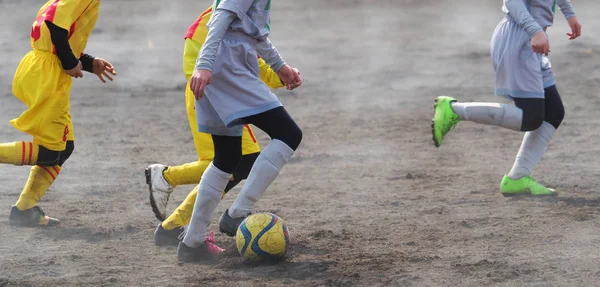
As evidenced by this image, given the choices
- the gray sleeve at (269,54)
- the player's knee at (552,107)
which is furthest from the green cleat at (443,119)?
→ the gray sleeve at (269,54)

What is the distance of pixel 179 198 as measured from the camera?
702 cm

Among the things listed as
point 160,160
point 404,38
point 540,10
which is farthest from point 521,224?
point 404,38

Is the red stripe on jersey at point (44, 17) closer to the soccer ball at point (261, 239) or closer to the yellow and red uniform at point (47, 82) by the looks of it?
the yellow and red uniform at point (47, 82)

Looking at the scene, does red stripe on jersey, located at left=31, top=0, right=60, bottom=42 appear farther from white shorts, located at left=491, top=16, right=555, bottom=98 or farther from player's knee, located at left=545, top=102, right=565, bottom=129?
player's knee, located at left=545, top=102, right=565, bottom=129

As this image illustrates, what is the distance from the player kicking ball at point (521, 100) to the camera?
21.5ft

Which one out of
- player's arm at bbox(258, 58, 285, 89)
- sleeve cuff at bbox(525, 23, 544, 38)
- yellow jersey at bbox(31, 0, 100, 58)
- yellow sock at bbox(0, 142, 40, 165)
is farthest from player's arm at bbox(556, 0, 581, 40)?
yellow sock at bbox(0, 142, 40, 165)

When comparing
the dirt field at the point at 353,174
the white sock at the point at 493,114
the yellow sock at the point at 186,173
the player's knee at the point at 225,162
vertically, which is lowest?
the dirt field at the point at 353,174

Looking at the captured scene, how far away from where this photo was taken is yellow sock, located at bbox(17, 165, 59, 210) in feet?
20.6

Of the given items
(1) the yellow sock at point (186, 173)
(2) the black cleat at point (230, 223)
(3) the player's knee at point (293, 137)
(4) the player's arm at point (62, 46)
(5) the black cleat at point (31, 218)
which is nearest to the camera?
(3) the player's knee at point (293, 137)

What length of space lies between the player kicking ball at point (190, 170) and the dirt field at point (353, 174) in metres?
0.23

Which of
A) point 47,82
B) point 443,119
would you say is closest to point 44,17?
point 47,82

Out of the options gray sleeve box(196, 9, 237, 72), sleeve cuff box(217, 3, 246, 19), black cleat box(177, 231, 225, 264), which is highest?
sleeve cuff box(217, 3, 246, 19)

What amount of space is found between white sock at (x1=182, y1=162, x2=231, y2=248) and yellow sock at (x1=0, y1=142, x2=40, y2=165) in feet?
5.03

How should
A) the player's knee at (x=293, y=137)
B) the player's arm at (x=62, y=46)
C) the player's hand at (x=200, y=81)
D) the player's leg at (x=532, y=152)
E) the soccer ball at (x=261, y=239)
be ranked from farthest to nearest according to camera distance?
the player's leg at (x=532, y=152) → the player's arm at (x=62, y=46) → the soccer ball at (x=261, y=239) → the player's knee at (x=293, y=137) → the player's hand at (x=200, y=81)
